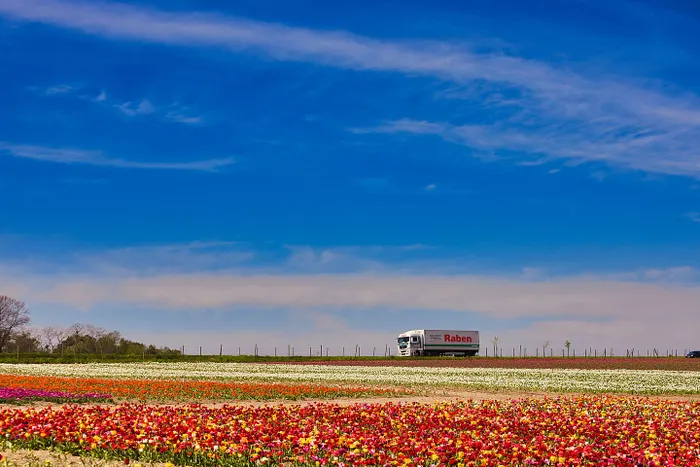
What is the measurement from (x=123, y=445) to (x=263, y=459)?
3.30 meters

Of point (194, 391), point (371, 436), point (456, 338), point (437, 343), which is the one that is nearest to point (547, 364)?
point (437, 343)

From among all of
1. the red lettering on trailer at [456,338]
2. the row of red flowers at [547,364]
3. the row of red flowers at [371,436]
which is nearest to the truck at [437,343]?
the red lettering on trailer at [456,338]

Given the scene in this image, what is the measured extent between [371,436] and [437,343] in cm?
7631

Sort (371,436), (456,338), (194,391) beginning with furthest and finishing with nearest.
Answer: (456,338) < (194,391) < (371,436)

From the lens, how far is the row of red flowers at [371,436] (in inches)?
461

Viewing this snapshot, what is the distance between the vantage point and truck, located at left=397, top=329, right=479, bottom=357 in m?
87.2

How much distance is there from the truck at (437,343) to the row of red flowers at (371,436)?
68156mm

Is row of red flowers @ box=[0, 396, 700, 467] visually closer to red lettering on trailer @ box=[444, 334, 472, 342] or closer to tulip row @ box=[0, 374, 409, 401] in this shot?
tulip row @ box=[0, 374, 409, 401]

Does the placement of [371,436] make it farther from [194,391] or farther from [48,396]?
[194,391]

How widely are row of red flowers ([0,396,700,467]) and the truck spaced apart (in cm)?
6816

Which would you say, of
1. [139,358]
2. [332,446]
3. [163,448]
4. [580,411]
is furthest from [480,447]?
[139,358]

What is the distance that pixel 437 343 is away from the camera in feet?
287

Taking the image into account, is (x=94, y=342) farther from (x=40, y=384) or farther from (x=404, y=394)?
(x=404, y=394)

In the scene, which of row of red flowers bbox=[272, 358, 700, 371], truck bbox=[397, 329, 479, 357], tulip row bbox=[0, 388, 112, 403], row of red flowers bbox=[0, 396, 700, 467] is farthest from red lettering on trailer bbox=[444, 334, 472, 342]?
row of red flowers bbox=[0, 396, 700, 467]
